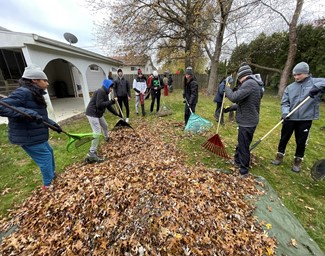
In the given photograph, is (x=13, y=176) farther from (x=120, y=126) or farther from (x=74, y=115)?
(x=74, y=115)

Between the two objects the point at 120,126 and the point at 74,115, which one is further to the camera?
the point at 74,115

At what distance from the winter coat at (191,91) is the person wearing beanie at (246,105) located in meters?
1.84

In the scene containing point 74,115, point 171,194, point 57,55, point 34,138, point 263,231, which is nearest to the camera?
point 263,231

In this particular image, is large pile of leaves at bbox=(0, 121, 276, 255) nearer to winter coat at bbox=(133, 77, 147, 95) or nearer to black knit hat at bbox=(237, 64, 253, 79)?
black knit hat at bbox=(237, 64, 253, 79)

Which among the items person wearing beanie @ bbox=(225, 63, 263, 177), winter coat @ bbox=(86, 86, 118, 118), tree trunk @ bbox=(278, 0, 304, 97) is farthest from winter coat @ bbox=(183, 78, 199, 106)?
tree trunk @ bbox=(278, 0, 304, 97)

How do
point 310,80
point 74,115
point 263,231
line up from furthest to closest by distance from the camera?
point 74,115, point 310,80, point 263,231

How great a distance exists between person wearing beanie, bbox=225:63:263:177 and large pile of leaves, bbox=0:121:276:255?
612mm

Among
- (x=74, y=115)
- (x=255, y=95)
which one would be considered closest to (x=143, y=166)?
(x=255, y=95)

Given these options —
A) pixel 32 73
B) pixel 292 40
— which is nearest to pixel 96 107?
pixel 32 73

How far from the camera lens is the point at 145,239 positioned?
164 centimetres

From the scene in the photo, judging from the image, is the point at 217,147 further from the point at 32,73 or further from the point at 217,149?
the point at 32,73

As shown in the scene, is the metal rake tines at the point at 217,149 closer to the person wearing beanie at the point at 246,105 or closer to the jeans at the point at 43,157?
the person wearing beanie at the point at 246,105

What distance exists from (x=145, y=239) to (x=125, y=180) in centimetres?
85

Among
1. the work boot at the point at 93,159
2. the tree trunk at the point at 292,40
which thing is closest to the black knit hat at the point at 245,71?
the work boot at the point at 93,159
